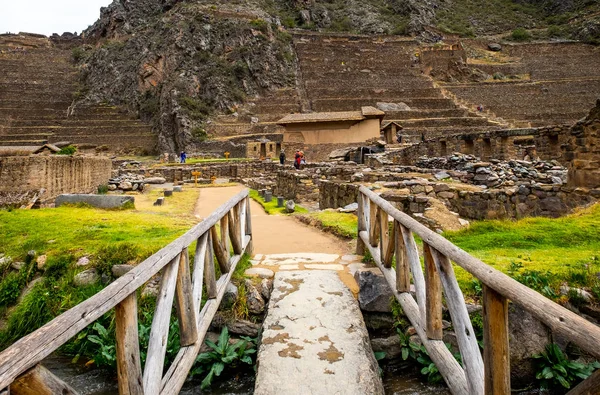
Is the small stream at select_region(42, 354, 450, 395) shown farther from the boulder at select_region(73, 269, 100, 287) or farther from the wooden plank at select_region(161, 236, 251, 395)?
the boulder at select_region(73, 269, 100, 287)

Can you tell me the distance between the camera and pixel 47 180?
10.1 metres

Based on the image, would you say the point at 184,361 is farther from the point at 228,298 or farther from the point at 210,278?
the point at 228,298

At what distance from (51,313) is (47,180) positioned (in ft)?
24.3

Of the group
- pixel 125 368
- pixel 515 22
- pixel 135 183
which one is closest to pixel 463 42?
pixel 515 22

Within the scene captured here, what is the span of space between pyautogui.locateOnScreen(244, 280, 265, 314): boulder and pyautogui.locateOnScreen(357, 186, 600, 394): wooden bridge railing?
1.41 metres

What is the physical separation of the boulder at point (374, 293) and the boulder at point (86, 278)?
3.20m

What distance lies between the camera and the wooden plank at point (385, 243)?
3785 millimetres

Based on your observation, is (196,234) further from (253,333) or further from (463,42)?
(463,42)

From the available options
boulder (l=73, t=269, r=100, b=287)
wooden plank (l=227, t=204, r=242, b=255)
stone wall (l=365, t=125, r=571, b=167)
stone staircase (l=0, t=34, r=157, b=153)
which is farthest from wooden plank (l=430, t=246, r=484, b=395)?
stone staircase (l=0, t=34, r=157, b=153)

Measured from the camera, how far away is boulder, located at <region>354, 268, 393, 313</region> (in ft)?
12.1

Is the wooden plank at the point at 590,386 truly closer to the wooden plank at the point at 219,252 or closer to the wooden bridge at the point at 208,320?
the wooden bridge at the point at 208,320

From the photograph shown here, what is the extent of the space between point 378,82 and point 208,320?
5015 cm

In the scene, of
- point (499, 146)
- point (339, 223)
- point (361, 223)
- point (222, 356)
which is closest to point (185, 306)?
point (222, 356)

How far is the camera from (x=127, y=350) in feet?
6.02
